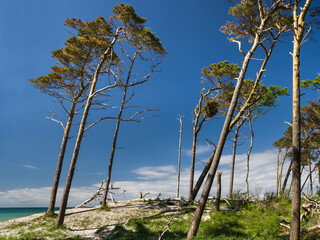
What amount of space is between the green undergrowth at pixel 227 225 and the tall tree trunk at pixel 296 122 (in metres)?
1.61

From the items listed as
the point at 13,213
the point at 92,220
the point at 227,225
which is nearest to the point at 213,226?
the point at 227,225

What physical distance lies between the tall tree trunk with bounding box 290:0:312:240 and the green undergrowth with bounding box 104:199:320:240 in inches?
63.6

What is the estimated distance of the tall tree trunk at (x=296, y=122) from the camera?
7.27 meters

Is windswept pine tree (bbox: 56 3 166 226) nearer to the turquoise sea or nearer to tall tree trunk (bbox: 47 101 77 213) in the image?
tall tree trunk (bbox: 47 101 77 213)

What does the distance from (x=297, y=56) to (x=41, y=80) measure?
15.5 meters

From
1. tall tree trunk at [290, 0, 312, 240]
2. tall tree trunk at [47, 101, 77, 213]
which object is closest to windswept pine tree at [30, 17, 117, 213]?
tall tree trunk at [47, 101, 77, 213]

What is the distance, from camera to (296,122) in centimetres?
822

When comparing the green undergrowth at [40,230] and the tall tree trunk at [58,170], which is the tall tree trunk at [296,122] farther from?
the tall tree trunk at [58,170]

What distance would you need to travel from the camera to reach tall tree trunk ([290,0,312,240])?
7270 mm

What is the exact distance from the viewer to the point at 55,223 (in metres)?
11.7

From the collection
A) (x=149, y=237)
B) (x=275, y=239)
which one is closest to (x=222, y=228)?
(x=275, y=239)

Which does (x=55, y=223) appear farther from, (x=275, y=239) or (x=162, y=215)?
(x=275, y=239)

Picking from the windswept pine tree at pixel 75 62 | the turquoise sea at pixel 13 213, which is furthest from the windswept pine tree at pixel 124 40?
the turquoise sea at pixel 13 213

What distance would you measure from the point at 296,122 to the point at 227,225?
555 centimetres
